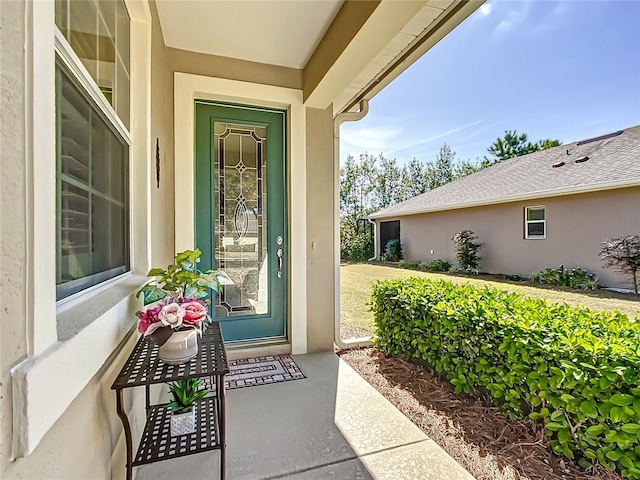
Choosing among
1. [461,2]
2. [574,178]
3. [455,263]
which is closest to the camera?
[461,2]

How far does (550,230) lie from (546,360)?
7847 millimetres

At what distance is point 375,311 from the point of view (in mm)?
3436

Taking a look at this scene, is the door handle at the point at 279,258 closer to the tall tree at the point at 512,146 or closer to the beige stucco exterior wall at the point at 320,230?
the beige stucco exterior wall at the point at 320,230

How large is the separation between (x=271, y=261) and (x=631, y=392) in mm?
2706

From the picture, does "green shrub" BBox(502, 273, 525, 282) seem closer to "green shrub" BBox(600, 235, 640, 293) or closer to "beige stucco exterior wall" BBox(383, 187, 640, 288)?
"beige stucco exterior wall" BBox(383, 187, 640, 288)

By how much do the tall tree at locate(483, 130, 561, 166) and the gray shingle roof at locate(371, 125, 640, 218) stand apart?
10.7 metres

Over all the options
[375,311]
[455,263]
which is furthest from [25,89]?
[455,263]

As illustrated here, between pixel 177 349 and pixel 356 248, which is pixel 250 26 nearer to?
pixel 177 349

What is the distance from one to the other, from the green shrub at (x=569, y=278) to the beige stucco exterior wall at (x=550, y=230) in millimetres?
161

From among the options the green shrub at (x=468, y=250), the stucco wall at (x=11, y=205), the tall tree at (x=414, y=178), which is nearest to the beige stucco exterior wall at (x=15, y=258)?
the stucco wall at (x=11, y=205)

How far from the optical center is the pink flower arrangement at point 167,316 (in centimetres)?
130

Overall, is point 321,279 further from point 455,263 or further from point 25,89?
point 455,263

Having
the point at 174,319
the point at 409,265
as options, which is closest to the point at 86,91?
the point at 174,319

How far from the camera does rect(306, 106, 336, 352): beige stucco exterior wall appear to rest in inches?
129
